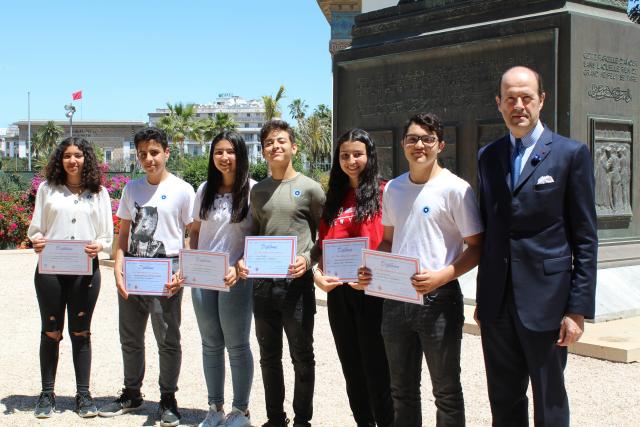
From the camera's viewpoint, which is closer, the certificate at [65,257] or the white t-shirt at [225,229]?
the white t-shirt at [225,229]

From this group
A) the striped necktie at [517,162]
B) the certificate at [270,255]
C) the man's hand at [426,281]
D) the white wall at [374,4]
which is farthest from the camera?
the white wall at [374,4]

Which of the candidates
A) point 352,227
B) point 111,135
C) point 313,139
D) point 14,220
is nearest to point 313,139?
point 313,139

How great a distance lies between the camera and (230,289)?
193 inches

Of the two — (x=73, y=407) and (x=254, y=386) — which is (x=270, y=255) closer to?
(x=254, y=386)

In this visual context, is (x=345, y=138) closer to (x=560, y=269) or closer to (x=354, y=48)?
(x=560, y=269)

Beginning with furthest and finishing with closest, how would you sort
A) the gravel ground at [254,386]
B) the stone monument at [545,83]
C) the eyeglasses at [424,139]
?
the stone monument at [545,83]
the gravel ground at [254,386]
the eyeglasses at [424,139]

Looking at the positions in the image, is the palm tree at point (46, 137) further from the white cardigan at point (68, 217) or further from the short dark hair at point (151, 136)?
the short dark hair at point (151, 136)

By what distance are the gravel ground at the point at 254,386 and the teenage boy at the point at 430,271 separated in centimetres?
126

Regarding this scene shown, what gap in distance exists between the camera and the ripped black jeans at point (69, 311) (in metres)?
5.43

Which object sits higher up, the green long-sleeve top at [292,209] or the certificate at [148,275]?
the green long-sleeve top at [292,209]

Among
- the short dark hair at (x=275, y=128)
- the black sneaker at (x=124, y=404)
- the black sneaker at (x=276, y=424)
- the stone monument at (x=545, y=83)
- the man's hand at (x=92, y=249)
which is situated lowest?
the black sneaker at (x=124, y=404)

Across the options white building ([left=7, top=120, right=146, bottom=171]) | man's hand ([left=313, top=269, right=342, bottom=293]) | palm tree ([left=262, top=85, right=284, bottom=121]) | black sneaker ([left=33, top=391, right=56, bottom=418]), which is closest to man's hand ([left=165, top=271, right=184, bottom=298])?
man's hand ([left=313, top=269, right=342, bottom=293])

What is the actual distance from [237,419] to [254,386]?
1.12m

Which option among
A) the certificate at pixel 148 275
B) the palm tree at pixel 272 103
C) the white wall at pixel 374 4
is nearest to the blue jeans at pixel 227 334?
the certificate at pixel 148 275
